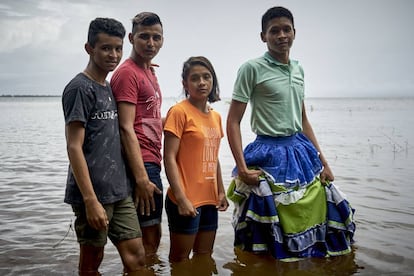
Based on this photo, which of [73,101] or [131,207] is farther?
[131,207]

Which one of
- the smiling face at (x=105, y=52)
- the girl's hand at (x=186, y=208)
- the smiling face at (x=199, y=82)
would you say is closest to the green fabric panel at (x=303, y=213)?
the girl's hand at (x=186, y=208)

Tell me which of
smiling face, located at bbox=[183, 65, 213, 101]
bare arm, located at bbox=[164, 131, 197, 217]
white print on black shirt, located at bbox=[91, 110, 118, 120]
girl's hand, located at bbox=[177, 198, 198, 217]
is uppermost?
smiling face, located at bbox=[183, 65, 213, 101]

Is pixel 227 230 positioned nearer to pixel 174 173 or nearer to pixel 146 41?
pixel 174 173

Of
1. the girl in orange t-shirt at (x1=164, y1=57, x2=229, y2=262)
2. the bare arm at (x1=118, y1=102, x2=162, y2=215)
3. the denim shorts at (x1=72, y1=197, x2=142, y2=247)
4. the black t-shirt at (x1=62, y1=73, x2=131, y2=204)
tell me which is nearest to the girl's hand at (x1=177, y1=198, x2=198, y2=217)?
the girl in orange t-shirt at (x1=164, y1=57, x2=229, y2=262)

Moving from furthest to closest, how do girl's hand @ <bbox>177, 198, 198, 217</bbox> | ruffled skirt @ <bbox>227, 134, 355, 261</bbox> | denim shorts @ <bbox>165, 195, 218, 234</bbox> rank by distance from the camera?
ruffled skirt @ <bbox>227, 134, 355, 261</bbox>, denim shorts @ <bbox>165, 195, 218, 234</bbox>, girl's hand @ <bbox>177, 198, 198, 217</bbox>

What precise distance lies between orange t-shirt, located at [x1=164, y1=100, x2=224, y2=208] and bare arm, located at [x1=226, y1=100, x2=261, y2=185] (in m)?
0.22

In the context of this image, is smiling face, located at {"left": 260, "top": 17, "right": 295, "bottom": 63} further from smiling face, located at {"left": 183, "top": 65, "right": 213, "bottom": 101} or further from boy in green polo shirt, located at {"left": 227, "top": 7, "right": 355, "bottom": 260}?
smiling face, located at {"left": 183, "top": 65, "right": 213, "bottom": 101}

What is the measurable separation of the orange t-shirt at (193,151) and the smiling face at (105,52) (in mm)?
552

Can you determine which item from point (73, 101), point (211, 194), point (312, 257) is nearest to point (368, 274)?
point (312, 257)

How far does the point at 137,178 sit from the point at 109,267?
1.24m

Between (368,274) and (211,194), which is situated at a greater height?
(211,194)

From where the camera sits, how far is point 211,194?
10.3 feet

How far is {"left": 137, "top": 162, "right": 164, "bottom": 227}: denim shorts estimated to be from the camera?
3.04 meters

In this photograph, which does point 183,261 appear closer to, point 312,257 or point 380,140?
point 312,257
